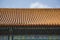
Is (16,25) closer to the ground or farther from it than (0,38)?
farther from it

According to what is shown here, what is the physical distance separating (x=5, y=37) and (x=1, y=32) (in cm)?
46

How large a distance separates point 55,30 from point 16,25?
2848mm

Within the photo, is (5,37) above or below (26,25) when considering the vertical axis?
below

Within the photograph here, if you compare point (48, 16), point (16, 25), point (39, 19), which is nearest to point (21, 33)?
point (16, 25)

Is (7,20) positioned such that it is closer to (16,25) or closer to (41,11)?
(16,25)

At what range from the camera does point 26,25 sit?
1711cm

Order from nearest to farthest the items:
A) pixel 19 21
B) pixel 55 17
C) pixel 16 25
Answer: pixel 16 25 < pixel 19 21 < pixel 55 17

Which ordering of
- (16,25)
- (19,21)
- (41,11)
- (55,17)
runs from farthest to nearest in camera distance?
(41,11)
(55,17)
(19,21)
(16,25)

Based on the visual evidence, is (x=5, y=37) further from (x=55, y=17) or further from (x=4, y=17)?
(x=55, y=17)

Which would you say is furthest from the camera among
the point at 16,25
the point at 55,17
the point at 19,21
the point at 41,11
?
the point at 41,11

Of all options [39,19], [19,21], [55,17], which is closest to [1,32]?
[19,21]

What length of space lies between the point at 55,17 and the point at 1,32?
15.4 feet

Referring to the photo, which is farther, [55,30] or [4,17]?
[4,17]

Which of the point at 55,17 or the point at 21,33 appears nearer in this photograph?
the point at 21,33
